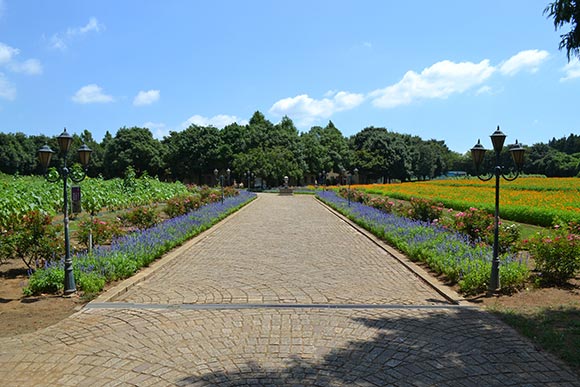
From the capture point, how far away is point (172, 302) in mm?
6062

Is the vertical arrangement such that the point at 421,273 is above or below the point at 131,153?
below

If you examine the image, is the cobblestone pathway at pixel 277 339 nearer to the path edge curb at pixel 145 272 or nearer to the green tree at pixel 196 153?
the path edge curb at pixel 145 272

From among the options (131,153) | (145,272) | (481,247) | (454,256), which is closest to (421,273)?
(454,256)

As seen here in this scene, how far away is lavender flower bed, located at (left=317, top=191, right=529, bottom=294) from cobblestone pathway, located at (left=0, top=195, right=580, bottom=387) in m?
0.53

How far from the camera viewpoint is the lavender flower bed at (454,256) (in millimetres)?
6434

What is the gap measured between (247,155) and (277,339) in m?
50.6

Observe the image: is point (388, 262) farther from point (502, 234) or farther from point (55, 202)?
point (55, 202)

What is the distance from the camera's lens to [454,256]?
25.3 feet

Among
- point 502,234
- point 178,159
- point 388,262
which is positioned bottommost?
point 388,262

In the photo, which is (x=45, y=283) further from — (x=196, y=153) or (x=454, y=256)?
(x=196, y=153)

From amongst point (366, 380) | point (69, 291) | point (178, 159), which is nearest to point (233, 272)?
point (69, 291)

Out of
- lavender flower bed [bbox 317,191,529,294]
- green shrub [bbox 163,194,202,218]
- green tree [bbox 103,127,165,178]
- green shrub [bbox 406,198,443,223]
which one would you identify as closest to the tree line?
green tree [bbox 103,127,165,178]

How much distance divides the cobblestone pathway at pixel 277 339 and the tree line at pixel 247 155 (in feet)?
151

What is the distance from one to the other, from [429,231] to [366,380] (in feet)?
25.9
